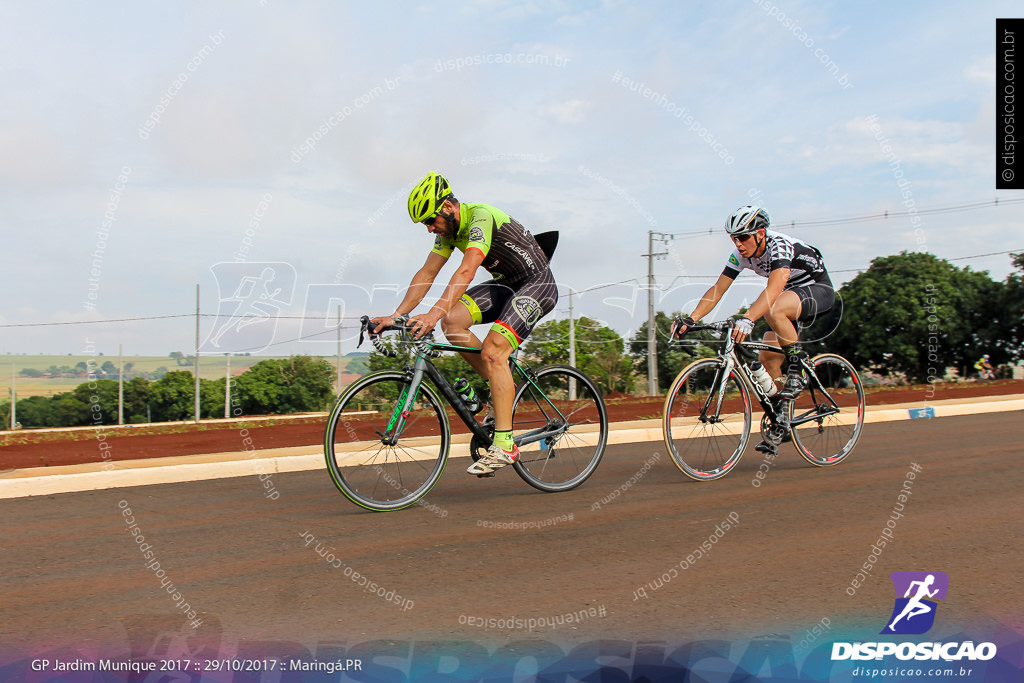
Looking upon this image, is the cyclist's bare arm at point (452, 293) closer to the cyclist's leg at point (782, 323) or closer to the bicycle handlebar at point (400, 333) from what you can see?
the bicycle handlebar at point (400, 333)

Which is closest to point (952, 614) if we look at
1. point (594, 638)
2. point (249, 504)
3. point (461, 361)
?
point (594, 638)

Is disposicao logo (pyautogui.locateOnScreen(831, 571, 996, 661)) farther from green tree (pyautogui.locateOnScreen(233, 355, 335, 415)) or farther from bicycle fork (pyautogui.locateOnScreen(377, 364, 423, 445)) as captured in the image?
green tree (pyautogui.locateOnScreen(233, 355, 335, 415))

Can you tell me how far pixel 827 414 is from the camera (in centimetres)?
686

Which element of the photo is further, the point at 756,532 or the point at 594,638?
the point at 756,532

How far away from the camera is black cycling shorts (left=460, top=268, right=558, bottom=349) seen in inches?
211

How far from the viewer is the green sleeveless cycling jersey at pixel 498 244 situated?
5121 millimetres

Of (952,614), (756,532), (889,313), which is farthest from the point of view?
(889,313)

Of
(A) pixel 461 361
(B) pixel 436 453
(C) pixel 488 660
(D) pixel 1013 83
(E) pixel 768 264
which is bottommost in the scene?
(C) pixel 488 660

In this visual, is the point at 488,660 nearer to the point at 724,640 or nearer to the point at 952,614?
the point at 724,640

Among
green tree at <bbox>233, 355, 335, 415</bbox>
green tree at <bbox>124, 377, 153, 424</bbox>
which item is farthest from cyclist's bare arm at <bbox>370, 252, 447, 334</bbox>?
green tree at <bbox>124, 377, 153, 424</bbox>

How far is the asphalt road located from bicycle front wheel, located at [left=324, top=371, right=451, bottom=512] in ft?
0.74

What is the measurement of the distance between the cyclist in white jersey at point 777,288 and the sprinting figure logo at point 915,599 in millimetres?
2967

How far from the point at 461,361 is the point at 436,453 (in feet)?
2.83

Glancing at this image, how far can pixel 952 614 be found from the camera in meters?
2.85
